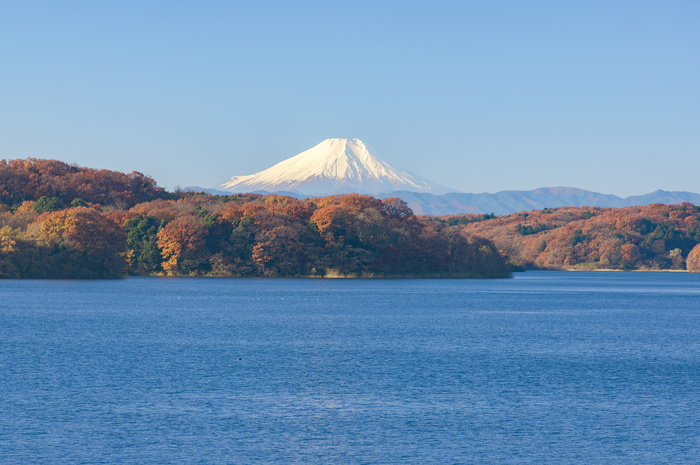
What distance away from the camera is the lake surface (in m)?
26.3

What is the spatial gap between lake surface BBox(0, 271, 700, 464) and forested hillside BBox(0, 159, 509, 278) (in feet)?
154

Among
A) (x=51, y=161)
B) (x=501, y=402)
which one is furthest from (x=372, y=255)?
(x=501, y=402)

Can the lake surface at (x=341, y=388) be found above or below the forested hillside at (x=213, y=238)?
below

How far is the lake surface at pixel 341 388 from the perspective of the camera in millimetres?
26344

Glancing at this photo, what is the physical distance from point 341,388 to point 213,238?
103 m

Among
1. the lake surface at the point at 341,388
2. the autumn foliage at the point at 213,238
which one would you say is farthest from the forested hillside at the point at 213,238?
the lake surface at the point at 341,388

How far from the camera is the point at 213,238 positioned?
137000 mm

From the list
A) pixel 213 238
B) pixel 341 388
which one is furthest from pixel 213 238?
pixel 341 388

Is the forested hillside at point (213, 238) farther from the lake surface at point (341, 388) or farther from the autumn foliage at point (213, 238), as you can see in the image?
the lake surface at point (341, 388)

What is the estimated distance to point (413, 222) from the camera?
15288 centimetres

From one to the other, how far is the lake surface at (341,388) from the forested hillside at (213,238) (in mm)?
46864

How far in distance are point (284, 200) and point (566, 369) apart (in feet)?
403

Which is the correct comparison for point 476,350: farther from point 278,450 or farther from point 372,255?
point 372,255

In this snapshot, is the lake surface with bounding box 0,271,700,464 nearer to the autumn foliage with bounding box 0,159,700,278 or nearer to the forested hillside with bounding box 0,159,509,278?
the forested hillside with bounding box 0,159,509,278
